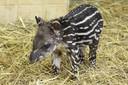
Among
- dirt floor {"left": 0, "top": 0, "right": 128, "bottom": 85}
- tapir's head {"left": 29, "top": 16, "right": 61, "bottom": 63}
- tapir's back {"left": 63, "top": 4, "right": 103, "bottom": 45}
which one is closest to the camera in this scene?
tapir's head {"left": 29, "top": 16, "right": 61, "bottom": 63}

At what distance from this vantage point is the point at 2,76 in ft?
13.8

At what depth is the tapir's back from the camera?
3.98m

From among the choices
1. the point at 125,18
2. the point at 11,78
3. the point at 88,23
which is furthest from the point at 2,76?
the point at 125,18

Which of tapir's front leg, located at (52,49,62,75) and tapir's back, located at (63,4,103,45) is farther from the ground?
tapir's back, located at (63,4,103,45)

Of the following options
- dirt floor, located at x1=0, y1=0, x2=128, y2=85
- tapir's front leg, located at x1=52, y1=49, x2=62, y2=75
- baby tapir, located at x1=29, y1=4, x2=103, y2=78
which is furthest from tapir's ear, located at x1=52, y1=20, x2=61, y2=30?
dirt floor, located at x1=0, y1=0, x2=128, y2=85

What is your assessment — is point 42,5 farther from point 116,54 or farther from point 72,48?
point 72,48

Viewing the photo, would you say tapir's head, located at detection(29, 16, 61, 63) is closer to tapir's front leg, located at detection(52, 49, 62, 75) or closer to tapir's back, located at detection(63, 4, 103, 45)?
tapir's back, located at detection(63, 4, 103, 45)

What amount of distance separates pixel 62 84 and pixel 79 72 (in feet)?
0.77

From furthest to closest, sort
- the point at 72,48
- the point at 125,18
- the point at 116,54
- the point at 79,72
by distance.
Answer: the point at 125,18 → the point at 116,54 → the point at 79,72 → the point at 72,48

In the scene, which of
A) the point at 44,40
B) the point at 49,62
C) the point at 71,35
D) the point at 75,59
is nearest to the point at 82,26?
the point at 71,35

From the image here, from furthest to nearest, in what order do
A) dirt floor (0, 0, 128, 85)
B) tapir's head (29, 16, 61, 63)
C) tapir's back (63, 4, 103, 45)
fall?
dirt floor (0, 0, 128, 85) < tapir's back (63, 4, 103, 45) < tapir's head (29, 16, 61, 63)

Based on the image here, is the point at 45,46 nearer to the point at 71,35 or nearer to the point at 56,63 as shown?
the point at 71,35

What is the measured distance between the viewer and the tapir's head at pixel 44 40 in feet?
12.5

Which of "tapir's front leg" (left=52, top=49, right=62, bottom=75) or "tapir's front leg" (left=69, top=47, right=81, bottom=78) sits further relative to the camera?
"tapir's front leg" (left=52, top=49, right=62, bottom=75)
